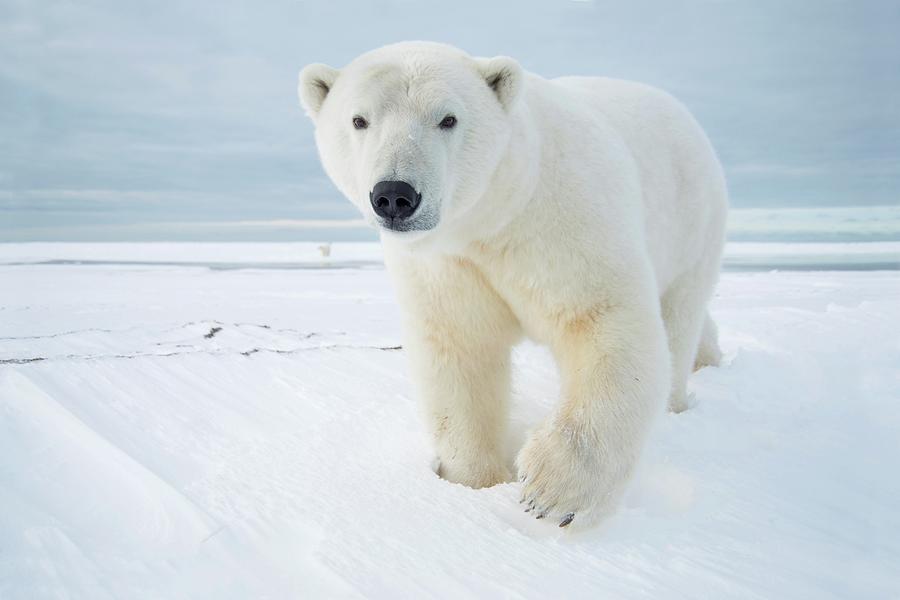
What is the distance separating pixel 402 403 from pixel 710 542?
1.69 meters

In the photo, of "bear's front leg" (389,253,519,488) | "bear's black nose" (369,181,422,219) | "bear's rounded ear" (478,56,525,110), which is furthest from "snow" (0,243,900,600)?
"bear's rounded ear" (478,56,525,110)

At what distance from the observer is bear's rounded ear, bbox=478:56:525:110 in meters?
2.29

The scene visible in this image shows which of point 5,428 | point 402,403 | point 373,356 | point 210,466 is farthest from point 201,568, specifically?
point 373,356

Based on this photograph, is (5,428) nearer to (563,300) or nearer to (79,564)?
(79,564)

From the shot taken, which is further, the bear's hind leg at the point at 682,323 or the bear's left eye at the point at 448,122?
the bear's hind leg at the point at 682,323

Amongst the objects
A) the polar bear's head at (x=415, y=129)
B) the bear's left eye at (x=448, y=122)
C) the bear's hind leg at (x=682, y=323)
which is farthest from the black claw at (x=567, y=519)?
the bear's hind leg at (x=682, y=323)

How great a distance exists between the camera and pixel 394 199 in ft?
6.45

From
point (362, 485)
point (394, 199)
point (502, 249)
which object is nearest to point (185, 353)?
point (362, 485)

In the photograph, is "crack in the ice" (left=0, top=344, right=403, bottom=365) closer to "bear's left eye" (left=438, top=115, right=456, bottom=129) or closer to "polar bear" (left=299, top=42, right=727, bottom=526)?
"polar bear" (left=299, top=42, right=727, bottom=526)

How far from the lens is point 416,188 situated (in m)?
1.99

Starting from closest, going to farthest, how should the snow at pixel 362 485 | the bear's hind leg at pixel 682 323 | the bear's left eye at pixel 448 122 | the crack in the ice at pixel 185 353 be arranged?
the snow at pixel 362 485, the bear's left eye at pixel 448 122, the crack in the ice at pixel 185 353, the bear's hind leg at pixel 682 323

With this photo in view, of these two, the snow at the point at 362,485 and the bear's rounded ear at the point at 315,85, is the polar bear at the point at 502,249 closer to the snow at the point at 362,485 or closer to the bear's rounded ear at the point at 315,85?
the bear's rounded ear at the point at 315,85

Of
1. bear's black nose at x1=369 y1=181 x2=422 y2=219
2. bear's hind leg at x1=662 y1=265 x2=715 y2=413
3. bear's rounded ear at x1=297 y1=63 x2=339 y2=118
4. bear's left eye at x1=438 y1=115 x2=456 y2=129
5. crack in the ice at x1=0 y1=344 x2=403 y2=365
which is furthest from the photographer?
bear's hind leg at x1=662 y1=265 x2=715 y2=413

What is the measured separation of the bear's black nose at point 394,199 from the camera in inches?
77.2
